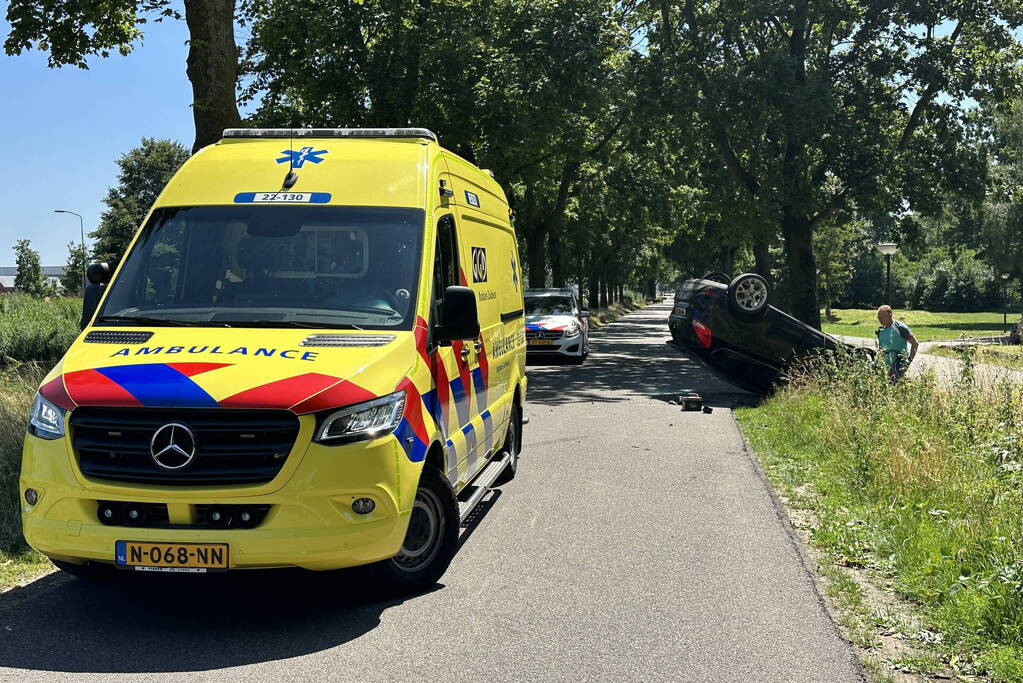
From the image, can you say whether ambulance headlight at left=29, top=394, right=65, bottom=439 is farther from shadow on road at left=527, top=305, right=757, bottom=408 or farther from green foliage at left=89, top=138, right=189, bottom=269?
green foliage at left=89, top=138, right=189, bottom=269

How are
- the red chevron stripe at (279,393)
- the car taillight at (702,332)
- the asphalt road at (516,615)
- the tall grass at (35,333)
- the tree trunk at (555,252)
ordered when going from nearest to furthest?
the asphalt road at (516,615), the red chevron stripe at (279,393), the car taillight at (702,332), the tall grass at (35,333), the tree trunk at (555,252)

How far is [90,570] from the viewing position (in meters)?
5.70

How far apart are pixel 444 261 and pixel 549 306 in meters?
18.8

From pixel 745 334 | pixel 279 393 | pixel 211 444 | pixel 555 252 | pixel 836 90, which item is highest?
pixel 836 90

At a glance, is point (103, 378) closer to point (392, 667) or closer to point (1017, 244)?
point (392, 667)

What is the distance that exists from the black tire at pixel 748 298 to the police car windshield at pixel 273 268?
962cm

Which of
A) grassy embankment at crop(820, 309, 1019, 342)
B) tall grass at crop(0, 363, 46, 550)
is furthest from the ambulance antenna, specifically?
grassy embankment at crop(820, 309, 1019, 342)

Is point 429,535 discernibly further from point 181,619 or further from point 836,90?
point 836,90

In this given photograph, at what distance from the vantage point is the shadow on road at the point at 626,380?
1709cm

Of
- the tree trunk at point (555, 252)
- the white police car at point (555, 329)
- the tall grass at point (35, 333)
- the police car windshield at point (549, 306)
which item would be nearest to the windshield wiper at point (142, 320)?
the tall grass at point (35, 333)

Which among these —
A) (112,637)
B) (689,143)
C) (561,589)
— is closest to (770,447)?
(561,589)

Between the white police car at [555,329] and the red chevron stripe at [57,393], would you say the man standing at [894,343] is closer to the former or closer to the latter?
the white police car at [555,329]

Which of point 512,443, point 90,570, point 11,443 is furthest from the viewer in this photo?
point 512,443

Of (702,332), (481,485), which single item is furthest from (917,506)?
(702,332)
